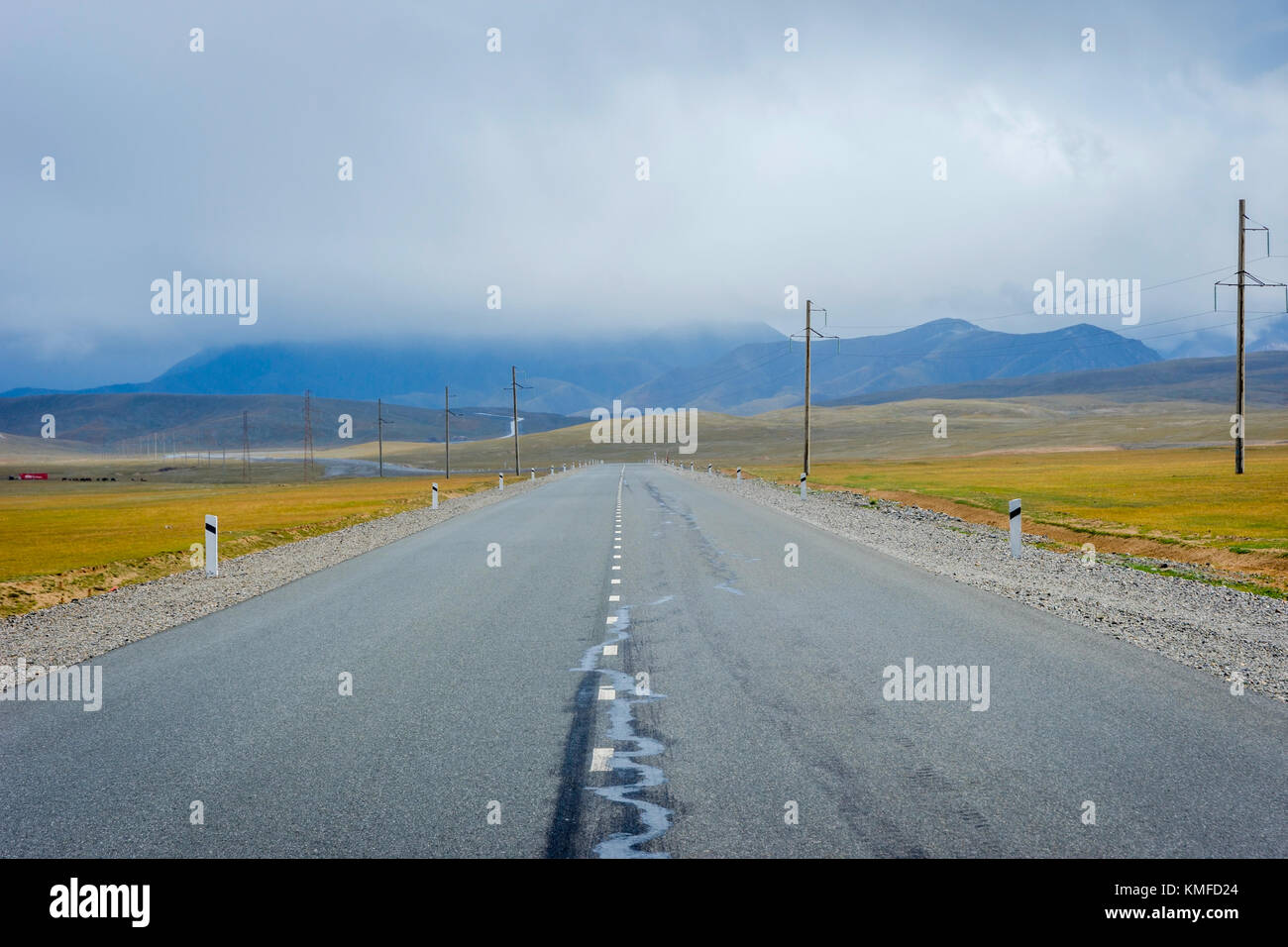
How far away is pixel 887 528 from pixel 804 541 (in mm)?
5422

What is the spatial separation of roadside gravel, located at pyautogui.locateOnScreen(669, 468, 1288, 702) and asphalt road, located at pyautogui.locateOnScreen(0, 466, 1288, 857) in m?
0.65

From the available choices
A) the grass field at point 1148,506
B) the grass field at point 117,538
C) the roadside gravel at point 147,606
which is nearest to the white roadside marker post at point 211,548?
the roadside gravel at point 147,606

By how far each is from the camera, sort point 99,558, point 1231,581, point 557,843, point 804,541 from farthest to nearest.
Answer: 1. point 99,558
2. point 804,541
3. point 1231,581
4. point 557,843

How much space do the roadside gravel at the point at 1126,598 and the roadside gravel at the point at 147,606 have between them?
1145 centimetres

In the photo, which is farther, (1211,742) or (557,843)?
(1211,742)

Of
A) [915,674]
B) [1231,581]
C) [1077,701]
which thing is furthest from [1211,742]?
[1231,581]

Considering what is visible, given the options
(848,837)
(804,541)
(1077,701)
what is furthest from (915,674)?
(804,541)

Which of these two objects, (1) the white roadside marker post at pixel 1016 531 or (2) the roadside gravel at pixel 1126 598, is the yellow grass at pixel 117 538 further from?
(1) the white roadside marker post at pixel 1016 531

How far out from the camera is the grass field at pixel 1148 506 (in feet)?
73.4

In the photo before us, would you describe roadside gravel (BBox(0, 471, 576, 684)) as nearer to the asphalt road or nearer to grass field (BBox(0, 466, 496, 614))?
the asphalt road

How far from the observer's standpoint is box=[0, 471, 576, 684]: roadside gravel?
1159cm
